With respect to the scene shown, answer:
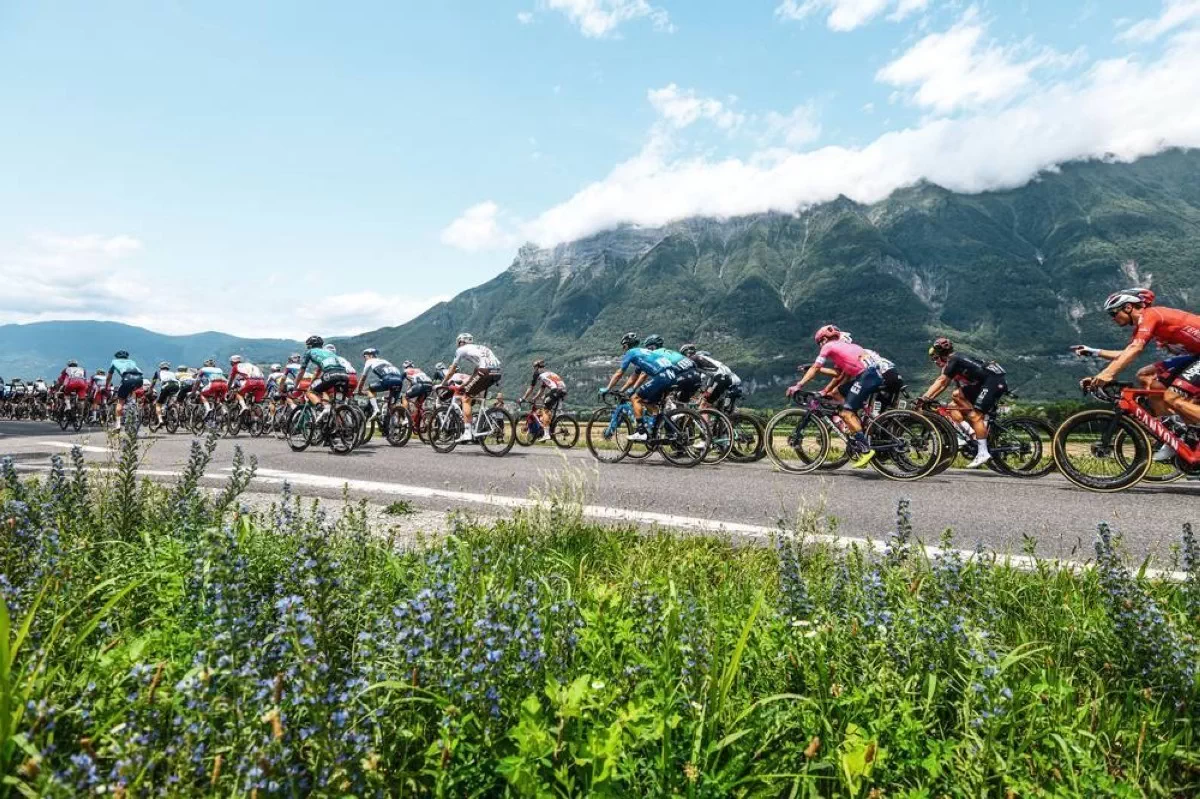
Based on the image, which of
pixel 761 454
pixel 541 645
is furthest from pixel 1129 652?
pixel 761 454

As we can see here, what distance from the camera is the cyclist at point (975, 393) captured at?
9.64 m

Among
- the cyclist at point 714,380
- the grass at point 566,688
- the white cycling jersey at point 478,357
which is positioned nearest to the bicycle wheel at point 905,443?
the cyclist at point 714,380

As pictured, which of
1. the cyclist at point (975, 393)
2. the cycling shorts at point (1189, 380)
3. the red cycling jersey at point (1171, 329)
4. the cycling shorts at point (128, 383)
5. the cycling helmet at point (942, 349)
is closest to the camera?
the cycling shorts at point (1189, 380)

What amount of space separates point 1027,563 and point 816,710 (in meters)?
2.67

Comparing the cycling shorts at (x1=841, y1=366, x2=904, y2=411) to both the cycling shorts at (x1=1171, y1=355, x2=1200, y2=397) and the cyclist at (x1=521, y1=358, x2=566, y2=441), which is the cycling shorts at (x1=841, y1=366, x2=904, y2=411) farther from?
the cyclist at (x1=521, y1=358, x2=566, y2=441)

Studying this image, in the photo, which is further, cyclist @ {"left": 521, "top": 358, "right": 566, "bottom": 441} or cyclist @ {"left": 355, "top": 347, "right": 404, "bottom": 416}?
cyclist @ {"left": 355, "top": 347, "right": 404, "bottom": 416}

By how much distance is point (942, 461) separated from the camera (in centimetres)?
929

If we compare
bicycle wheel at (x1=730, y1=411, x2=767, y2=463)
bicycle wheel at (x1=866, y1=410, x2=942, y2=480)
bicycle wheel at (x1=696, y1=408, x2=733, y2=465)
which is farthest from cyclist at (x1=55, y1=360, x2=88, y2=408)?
bicycle wheel at (x1=866, y1=410, x2=942, y2=480)

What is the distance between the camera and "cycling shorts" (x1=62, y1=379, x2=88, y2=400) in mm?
26500

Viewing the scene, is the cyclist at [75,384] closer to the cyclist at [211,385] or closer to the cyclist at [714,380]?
the cyclist at [211,385]

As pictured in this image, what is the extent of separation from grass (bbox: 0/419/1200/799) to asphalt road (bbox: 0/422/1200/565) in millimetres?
1159

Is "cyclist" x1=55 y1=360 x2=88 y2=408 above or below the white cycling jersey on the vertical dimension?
below

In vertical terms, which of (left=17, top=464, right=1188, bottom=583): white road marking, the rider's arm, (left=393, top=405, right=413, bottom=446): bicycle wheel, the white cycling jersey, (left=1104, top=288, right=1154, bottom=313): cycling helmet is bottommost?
(left=17, top=464, right=1188, bottom=583): white road marking

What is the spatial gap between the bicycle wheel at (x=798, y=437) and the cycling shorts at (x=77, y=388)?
2959cm
